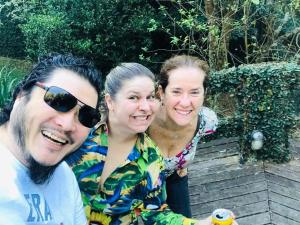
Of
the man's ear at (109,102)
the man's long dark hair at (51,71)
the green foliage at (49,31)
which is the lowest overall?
the man's ear at (109,102)

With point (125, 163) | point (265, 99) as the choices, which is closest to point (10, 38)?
point (265, 99)

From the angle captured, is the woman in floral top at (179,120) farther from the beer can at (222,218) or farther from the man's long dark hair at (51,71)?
the man's long dark hair at (51,71)

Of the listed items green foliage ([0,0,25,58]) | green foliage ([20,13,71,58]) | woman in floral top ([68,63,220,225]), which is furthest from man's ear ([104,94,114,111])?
green foliage ([0,0,25,58])

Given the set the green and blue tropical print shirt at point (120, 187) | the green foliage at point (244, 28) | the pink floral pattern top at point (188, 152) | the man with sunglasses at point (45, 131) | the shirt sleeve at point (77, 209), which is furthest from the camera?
the green foliage at point (244, 28)

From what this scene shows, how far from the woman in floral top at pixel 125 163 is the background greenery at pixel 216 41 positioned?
2949mm

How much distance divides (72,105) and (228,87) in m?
3.99

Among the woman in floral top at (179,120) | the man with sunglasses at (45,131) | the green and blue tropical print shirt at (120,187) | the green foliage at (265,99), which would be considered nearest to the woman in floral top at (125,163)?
the green and blue tropical print shirt at (120,187)

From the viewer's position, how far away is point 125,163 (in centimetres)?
253

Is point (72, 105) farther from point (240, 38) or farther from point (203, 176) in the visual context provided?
point (240, 38)

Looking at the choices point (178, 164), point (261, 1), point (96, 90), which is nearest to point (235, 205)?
point (178, 164)

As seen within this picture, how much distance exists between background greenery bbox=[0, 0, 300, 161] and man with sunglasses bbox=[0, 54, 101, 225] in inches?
147

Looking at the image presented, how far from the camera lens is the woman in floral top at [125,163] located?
247cm

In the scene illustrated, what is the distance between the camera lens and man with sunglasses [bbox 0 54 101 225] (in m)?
1.63

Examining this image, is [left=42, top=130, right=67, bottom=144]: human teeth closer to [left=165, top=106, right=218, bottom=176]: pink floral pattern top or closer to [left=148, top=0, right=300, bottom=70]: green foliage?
[left=165, top=106, right=218, bottom=176]: pink floral pattern top
